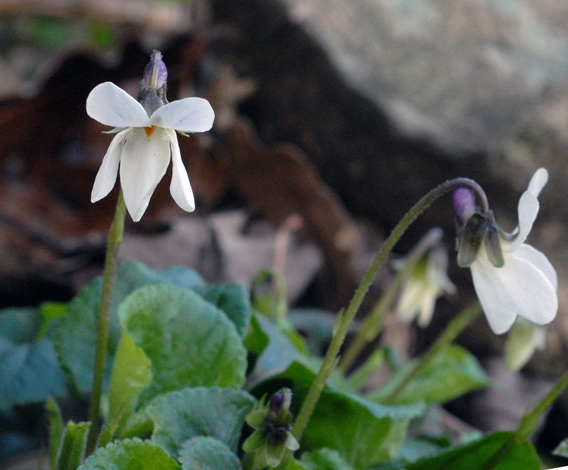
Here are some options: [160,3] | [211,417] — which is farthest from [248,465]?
[160,3]

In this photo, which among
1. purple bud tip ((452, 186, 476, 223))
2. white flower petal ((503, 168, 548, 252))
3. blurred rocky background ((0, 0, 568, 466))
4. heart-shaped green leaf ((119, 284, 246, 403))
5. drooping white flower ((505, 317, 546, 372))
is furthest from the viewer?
blurred rocky background ((0, 0, 568, 466))

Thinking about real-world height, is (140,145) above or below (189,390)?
above

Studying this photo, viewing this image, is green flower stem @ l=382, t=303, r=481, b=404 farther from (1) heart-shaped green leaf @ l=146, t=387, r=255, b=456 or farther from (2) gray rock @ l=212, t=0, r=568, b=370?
(2) gray rock @ l=212, t=0, r=568, b=370

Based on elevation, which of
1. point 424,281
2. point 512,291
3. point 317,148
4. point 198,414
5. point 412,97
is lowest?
point 198,414

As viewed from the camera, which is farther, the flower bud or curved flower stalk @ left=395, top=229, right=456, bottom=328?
curved flower stalk @ left=395, top=229, right=456, bottom=328

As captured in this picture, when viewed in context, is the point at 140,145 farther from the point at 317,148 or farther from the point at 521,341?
the point at 317,148

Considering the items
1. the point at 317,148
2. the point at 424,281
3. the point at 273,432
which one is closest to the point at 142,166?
the point at 273,432

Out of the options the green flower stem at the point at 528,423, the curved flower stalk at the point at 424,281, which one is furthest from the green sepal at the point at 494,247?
the curved flower stalk at the point at 424,281

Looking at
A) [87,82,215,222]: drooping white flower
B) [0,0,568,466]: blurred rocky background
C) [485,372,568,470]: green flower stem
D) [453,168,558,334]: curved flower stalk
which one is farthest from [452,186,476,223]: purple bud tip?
[0,0,568,466]: blurred rocky background
